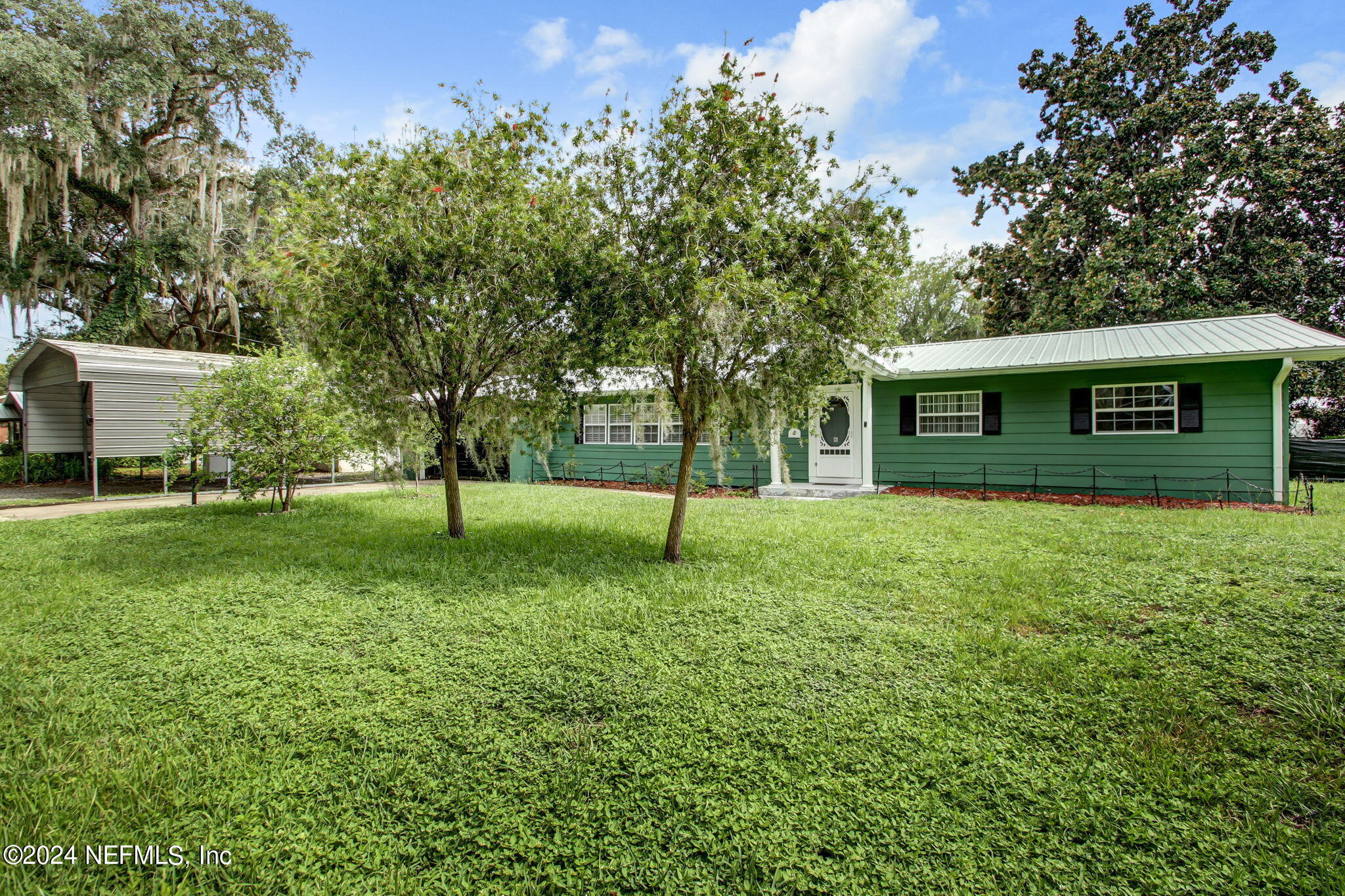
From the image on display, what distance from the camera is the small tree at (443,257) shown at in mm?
5164

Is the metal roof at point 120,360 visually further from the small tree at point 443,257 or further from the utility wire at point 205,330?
the small tree at point 443,257

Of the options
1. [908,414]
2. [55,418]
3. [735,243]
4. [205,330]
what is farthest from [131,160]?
[908,414]

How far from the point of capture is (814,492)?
36.0 feet

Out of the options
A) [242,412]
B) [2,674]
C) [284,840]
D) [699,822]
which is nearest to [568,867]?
[699,822]

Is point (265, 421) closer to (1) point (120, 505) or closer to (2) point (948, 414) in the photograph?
(1) point (120, 505)

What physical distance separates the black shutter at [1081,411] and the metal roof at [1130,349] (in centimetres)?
76

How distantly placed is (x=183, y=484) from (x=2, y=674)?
525 inches

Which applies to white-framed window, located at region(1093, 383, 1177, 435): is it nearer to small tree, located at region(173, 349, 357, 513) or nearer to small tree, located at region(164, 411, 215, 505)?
small tree, located at region(173, 349, 357, 513)

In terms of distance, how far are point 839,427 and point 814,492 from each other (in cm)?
155

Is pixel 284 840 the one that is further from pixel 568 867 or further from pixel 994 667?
pixel 994 667

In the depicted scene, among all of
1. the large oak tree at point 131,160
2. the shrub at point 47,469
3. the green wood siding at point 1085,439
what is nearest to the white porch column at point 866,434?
the green wood siding at point 1085,439

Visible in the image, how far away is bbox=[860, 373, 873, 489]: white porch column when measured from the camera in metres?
10.9

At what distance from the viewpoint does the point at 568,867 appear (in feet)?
6.61

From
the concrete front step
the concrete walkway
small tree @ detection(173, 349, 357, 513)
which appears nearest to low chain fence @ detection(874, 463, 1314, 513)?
the concrete front step
